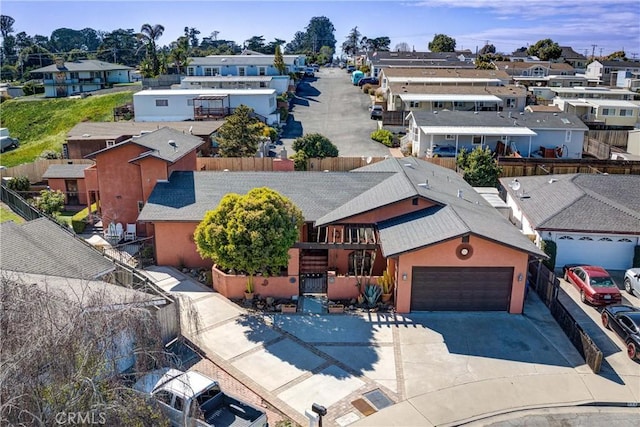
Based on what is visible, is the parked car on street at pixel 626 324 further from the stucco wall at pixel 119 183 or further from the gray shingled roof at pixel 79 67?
the gray shingled roof at pixel 79 67

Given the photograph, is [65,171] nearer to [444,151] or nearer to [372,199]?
[372,199]

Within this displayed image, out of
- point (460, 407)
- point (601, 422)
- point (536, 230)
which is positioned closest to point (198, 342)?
point (460, 407)

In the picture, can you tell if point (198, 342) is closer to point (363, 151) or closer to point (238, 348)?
point (238, 348)

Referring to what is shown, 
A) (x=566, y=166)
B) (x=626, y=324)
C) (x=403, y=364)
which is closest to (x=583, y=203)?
(x=626, y=324)

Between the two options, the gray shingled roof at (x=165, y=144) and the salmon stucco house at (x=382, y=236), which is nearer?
the salmon stucco house at (x=382, y=236)

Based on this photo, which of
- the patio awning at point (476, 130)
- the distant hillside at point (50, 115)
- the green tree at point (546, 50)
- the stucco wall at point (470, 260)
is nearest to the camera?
the stucco wall at point (470, 260)

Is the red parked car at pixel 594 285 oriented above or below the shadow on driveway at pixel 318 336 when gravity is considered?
above

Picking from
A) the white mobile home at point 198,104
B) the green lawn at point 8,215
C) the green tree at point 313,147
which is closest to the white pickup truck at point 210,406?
the green lawn at point 8,215

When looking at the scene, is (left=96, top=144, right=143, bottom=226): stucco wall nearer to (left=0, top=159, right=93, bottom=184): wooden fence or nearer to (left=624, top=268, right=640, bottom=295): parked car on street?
(left=0, top=159, right=93, bottom=184): wooden fence
